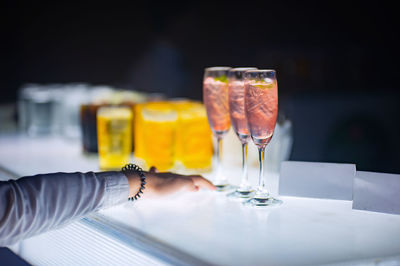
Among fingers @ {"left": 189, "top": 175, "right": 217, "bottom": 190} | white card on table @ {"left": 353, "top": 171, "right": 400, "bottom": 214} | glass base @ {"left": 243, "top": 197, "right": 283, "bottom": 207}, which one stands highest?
white card on table @ {"left": 353, "top": 171, "right": 400, "bottom": 214}

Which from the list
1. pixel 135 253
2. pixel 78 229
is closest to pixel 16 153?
pixel 78 229

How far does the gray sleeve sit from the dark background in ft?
10.1

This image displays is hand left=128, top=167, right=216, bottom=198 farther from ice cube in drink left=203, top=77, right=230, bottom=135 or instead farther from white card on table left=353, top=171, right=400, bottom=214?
white card on table left=353, top=171, right=400, bottom=214

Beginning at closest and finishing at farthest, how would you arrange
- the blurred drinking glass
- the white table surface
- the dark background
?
the white table surface < the blurred drinking glass < the dark background

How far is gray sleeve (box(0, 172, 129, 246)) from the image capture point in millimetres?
1011

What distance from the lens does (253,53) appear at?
515cm

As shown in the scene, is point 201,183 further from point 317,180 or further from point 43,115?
point 43,115

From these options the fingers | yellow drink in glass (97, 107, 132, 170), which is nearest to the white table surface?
the fingers

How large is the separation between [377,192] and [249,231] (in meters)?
0.30

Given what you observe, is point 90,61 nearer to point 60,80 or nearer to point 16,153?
point 60,80

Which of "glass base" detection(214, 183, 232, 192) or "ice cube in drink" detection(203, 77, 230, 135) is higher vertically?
"ice cube in drink" detection(203, 77, 230, 135)

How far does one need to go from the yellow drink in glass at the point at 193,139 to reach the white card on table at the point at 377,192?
527mm

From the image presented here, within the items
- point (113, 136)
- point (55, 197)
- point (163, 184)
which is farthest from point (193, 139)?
point (55, 197)

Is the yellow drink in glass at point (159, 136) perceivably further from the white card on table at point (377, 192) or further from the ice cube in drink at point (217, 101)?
the white card on table at point (377, 192)
